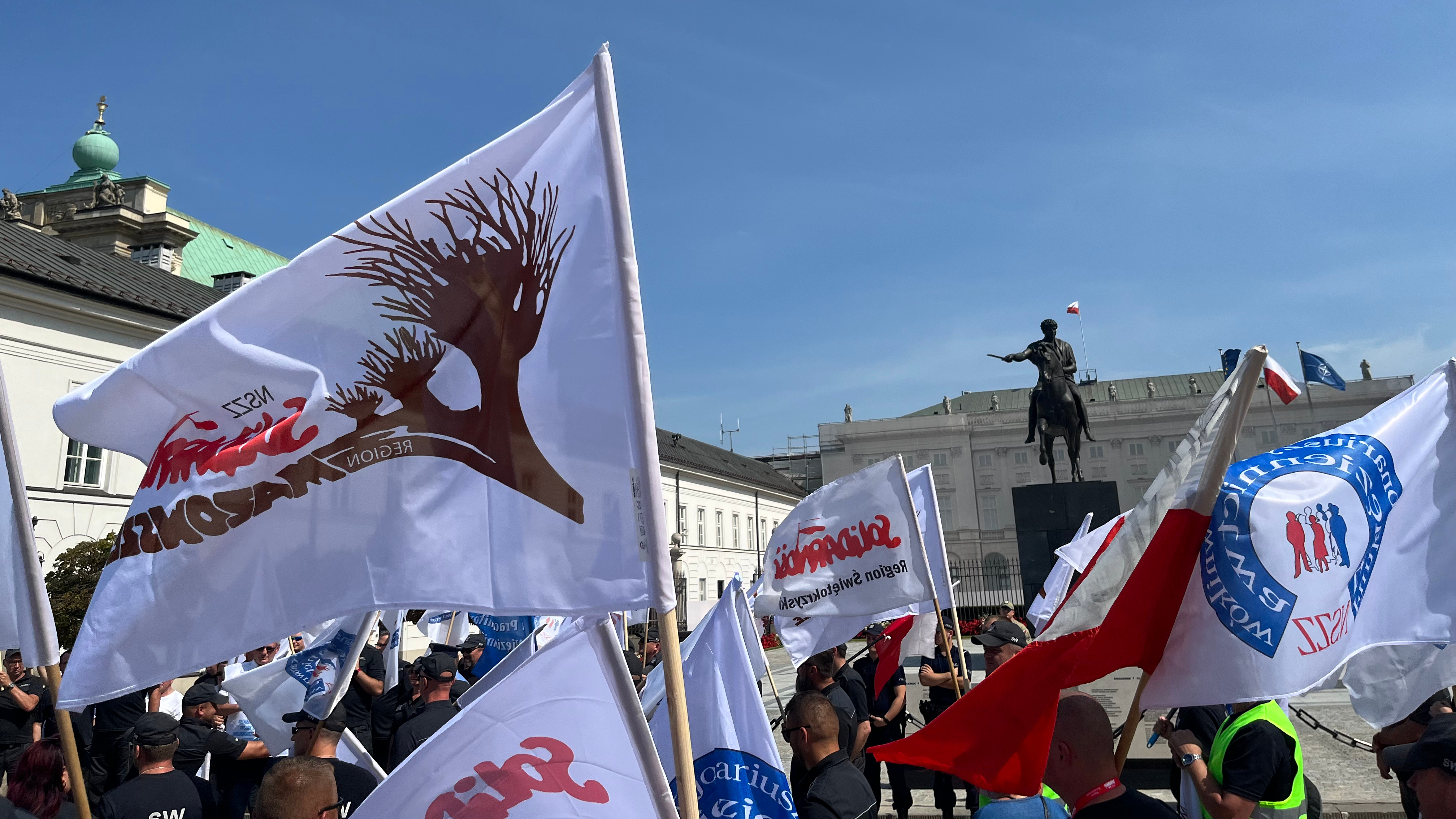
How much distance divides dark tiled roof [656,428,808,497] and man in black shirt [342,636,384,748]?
135ft

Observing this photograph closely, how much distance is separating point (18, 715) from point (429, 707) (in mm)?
4100

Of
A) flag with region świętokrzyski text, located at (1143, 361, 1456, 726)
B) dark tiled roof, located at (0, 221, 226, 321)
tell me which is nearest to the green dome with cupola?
dark tiled roof, located at (0, 221, 226, 321)

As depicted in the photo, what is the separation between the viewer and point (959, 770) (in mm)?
3164

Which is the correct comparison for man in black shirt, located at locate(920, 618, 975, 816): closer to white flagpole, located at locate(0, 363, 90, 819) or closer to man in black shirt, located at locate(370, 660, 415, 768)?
man in black shirt, located at locate(370, 660, 415, 768)

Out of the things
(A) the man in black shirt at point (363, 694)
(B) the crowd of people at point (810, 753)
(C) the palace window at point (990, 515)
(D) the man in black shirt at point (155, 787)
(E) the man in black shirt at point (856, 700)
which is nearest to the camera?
(B) the crowd of people at point (810, 753)

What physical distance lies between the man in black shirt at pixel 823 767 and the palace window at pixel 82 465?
26747mm

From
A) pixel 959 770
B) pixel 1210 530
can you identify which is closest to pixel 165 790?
pixel 959 770

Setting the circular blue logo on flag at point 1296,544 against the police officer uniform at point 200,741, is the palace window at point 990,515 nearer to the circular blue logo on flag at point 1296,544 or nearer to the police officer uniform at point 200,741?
the police officer uniform at point 200,741

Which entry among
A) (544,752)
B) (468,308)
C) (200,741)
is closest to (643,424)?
(468,308)

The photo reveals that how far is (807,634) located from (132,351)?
2597cm

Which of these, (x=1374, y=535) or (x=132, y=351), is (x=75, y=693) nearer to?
(x=1374, y=535)

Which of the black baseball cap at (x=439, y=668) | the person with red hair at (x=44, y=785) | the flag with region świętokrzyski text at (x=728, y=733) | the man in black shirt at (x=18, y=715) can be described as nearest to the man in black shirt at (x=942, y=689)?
the flag with region świętokrzyski text at (x=728, y=733)

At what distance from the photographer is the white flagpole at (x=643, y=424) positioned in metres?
2.66

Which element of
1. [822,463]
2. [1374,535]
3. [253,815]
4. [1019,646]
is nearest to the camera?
[253,815]
